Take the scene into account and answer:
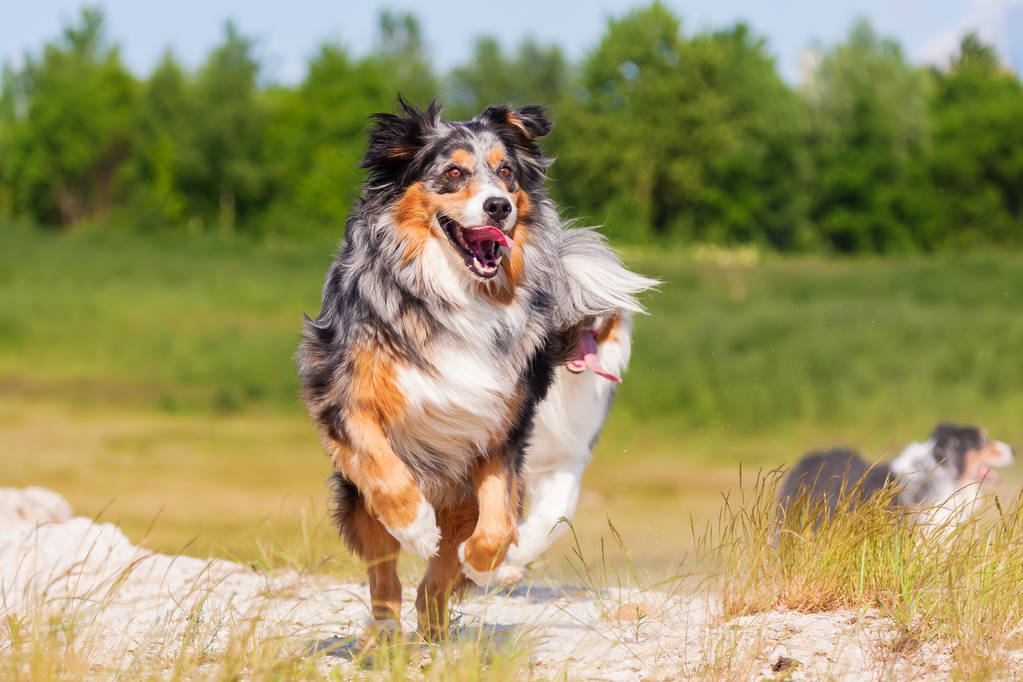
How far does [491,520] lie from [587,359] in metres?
1.67

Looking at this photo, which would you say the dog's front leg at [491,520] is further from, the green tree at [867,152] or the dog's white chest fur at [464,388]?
the green tree at [867,152]

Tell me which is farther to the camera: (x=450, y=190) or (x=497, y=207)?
(x=450, y=190)

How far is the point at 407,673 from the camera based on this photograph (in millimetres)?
4297

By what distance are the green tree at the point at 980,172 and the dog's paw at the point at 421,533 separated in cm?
4483

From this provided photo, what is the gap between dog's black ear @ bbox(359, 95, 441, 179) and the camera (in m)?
4.63

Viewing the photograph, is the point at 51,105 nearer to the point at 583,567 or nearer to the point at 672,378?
the point at 672,378

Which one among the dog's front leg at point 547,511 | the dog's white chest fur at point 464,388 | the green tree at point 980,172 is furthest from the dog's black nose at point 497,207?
the green tree at point 980,172

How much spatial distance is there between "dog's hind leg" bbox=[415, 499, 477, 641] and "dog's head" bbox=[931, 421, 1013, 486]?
379 centimetres

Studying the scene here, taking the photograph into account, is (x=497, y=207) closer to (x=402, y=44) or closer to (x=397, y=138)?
(x=397, y=138)

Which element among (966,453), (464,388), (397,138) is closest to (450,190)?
(397,138)

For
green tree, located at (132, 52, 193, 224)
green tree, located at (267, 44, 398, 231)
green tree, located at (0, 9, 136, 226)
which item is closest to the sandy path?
green tree, located at (267, 44, 398, 231)

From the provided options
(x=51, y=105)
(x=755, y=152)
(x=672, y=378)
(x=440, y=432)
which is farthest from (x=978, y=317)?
(x=51, y=105)

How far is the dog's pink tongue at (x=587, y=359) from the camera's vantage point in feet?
19.4

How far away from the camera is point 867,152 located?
47.2 meters
